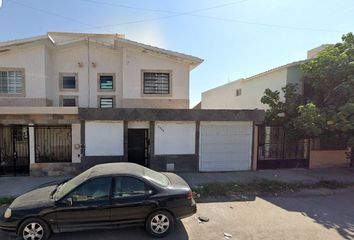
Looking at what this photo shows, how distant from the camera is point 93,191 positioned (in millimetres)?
5020

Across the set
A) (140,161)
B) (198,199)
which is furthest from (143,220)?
(140,161)

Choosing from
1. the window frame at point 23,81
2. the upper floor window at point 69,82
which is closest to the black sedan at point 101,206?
the window frame at point 23,81

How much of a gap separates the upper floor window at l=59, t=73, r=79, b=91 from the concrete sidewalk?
16.7 feet

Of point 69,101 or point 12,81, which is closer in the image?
point 12,81

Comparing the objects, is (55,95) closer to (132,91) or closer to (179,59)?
(132,91)

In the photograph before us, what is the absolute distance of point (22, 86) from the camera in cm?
1173

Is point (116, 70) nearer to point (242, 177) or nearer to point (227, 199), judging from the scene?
point (242, 177)

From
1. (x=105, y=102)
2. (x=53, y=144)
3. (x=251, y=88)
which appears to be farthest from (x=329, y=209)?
(x=105, y=102)

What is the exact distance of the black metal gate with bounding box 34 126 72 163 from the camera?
33.2ft

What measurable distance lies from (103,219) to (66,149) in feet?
20.7

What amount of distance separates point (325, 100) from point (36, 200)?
1168 centimetres

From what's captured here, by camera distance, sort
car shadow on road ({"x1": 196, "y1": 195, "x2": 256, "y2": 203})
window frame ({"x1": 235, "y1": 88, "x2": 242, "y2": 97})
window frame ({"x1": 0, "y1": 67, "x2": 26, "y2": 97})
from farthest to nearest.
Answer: window frame ({"x1": 235, "y1": 88, "x2": 242, "y2": 97}) → window frame ({"x1": 0, "y1": 67, "x2": 26, "y2": 97}) → car shadow on road ({"x1": 196, "y1": 195, "x2": 256, "y2": 203})

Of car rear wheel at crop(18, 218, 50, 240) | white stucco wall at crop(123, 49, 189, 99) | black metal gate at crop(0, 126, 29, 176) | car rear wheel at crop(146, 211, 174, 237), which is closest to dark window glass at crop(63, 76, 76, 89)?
white stucco wall at crop(123, 49, 189, 99)

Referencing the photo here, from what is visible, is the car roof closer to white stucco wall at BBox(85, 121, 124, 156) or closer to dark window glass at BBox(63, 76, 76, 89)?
white stucco wall at BBox(85, 121, 124, 156)
